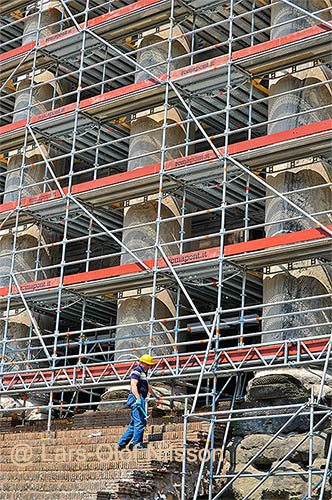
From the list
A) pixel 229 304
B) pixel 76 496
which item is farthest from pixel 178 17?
pixel 76 496

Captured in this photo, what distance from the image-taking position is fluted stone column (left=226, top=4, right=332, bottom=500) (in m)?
17.7

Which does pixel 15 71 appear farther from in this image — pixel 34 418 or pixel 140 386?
pixel 140 386

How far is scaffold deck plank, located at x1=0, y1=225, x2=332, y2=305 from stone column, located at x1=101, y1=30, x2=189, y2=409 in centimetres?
68

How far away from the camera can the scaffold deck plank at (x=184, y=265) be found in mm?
19812

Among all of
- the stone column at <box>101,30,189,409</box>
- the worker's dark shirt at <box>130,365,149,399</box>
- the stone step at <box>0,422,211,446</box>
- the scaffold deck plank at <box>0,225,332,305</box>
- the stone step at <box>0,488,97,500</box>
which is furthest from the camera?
the stone column at <box>101,30,189,409</box>

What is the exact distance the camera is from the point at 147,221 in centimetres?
2441

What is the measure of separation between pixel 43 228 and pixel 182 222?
605 centimetres

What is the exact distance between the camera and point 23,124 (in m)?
27.7

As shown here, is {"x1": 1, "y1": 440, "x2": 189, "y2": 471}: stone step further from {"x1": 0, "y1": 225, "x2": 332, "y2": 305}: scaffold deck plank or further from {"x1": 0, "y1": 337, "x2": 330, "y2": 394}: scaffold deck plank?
{"x1": 0, "y1": 225, "x2": 332, "y2": 305}: scaffold deck plank

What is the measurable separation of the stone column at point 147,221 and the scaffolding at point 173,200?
0.08 metres

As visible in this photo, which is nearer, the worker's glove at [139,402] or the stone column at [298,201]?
the worker's glove at [139,402]

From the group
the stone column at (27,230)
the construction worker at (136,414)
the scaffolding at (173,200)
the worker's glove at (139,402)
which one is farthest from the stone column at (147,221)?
the worker's glove at (139,402)

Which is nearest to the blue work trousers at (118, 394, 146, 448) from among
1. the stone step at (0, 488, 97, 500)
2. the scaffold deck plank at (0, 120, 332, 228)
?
the stone step at (0, 488, 97, 500)

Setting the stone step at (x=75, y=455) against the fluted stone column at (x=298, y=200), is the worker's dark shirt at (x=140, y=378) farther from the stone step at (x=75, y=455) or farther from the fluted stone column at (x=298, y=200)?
the fluted stone column at (x=298, y=200)
